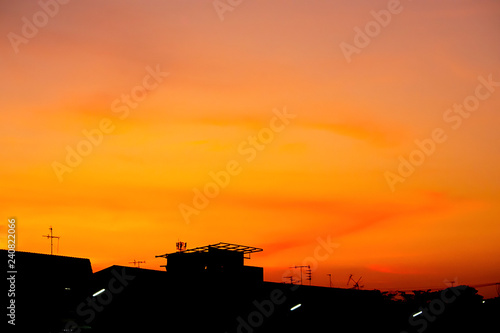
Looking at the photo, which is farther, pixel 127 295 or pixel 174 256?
pixel 174 256

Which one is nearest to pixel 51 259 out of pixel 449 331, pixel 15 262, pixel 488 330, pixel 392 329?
pixel 15 262

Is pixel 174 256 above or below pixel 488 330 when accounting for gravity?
above

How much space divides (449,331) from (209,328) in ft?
130

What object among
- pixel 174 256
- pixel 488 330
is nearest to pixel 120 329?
pixel 174 256

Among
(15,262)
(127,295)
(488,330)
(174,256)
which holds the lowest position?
(488,330)

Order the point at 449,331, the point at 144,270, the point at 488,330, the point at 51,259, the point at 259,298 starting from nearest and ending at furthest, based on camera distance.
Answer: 1. the point at 144,270
2. the point at 259,298
3. the point at 51,259
4. the point at 449,331
5. the point at 488,330

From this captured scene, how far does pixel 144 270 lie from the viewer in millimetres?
43000

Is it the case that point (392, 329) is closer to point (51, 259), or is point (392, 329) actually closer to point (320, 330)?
point (320, 330)

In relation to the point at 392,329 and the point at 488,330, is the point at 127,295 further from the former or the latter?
the point at 488,330

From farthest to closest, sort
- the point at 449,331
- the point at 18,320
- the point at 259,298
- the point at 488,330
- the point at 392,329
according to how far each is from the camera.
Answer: the point at 488,330, the point at 449,331, the point at 392,329, the point at 259,298, the point at 18,320

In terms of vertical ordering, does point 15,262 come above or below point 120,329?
above

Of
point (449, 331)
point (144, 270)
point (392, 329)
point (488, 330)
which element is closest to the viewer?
point (144, 270)

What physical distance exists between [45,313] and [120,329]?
5687mm

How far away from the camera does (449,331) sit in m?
71.1
